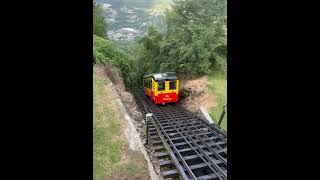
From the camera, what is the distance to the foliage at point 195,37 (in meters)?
25.1

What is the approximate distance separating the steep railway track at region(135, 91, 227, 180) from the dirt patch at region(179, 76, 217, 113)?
14.8 ft

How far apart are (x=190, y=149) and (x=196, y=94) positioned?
474 inches

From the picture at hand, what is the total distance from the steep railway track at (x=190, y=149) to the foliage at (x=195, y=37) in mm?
9204

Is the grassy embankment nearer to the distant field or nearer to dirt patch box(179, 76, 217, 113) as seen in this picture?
the distant field

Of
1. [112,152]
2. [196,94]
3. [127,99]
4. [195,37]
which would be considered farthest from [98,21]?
[112,152]

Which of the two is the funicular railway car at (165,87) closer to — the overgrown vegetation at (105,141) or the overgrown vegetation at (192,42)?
the overgrown vegetation at (192,42)

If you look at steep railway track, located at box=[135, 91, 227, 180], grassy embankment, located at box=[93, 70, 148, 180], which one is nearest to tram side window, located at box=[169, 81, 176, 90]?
steep railway track, located at box=[135, 91, 227, 180]

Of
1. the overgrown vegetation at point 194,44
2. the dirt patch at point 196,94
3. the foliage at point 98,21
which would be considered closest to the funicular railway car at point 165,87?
the dirt patch at point 196,94
